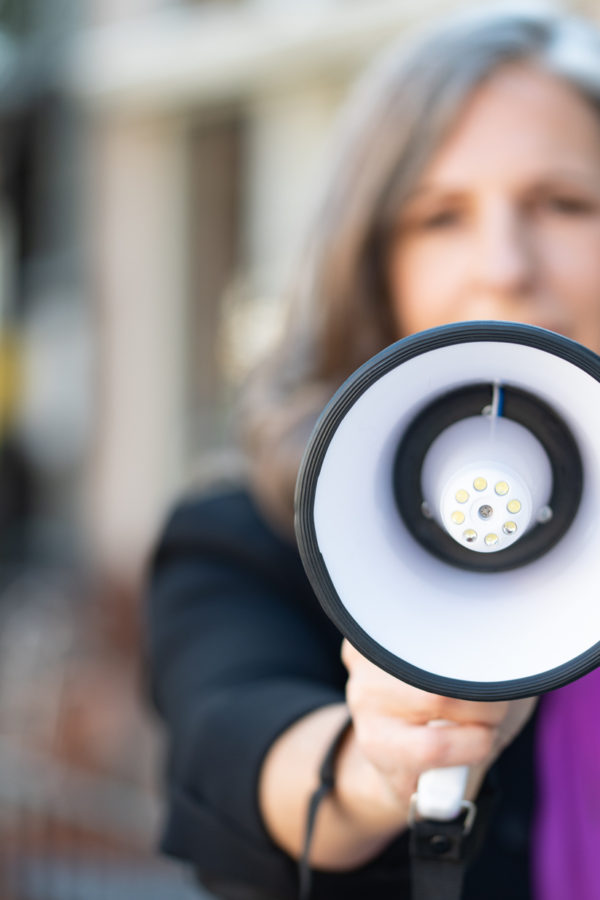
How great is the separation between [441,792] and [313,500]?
254mm

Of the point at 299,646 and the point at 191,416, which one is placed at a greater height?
the point at 191,416

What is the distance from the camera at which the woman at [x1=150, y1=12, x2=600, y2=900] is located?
1.02m

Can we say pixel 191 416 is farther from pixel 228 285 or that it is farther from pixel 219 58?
pixel 219 58

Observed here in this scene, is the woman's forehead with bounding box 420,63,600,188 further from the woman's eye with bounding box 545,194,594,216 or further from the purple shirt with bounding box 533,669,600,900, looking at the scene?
the purple shirt with bounding box 533,669,600,900

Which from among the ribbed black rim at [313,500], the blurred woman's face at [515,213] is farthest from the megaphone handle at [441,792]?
the blurred woman's face at [515,213]

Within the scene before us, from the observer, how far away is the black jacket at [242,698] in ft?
3.40

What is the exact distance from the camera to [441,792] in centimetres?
77

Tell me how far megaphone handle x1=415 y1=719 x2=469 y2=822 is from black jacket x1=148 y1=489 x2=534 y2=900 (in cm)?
8

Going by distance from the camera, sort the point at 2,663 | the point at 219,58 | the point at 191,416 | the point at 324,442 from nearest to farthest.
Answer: the point at 324,442, the point at 2,663, the point at 219,58, the point at 191,416

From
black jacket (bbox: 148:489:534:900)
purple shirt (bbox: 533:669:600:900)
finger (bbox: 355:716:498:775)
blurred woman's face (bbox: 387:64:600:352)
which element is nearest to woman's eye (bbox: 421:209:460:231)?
blurred woman's face (bbox: 387:64:600:352)

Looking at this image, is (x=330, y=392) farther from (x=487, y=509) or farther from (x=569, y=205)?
(x=487, y=509)

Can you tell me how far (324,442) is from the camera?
71 centimetres

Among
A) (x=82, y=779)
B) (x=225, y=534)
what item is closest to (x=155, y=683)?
(x=225, y=534)

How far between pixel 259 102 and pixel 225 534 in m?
4.74
